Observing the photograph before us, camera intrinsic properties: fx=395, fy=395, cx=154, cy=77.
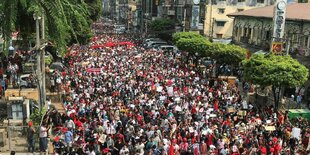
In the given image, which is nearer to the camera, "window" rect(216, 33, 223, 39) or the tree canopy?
the tree canopy

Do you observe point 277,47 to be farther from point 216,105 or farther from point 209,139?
point 209,139

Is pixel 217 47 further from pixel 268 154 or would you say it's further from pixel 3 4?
pixel 3 4

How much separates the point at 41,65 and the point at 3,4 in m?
3.85

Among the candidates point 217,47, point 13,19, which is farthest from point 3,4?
point 217,47

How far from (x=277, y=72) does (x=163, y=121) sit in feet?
28.8

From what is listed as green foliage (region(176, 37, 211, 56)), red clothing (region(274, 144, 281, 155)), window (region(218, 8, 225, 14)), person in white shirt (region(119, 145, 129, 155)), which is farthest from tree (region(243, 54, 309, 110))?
window (region(218, 8, 225, 14))

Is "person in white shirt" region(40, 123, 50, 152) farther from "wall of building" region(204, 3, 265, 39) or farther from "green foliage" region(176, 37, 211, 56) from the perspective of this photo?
"wall of building" region(204, 3, 265, 39)

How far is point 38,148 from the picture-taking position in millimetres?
15641

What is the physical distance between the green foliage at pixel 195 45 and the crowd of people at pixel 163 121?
29.8 ft

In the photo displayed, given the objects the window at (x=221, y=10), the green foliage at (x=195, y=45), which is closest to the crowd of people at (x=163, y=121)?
the green foliage at (x=195, y=45)

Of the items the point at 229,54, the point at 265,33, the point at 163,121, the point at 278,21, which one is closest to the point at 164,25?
the point at 265,33

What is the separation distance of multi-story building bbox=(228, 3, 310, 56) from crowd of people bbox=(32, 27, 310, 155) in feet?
24.0

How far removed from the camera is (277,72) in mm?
24250

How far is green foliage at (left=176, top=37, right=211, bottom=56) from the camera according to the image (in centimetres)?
4081
